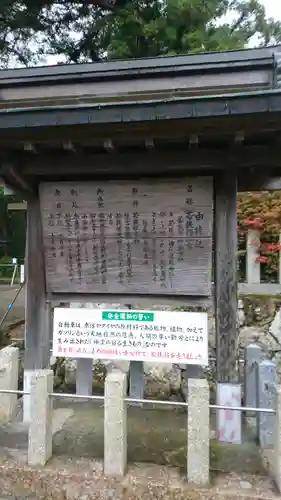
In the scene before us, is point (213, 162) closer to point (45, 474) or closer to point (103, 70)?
point (103, 70)

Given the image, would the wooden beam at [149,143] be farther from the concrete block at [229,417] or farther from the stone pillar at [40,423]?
the concrete block at [229,417]

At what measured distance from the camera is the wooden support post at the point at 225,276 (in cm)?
372

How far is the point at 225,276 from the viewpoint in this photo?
3.76m

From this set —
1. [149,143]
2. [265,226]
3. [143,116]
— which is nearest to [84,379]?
[149,143]

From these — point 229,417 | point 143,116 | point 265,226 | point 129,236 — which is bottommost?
point 229,417

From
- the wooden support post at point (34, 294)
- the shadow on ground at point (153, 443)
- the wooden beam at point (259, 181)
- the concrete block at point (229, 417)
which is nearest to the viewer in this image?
the shadow on ground at point (153, 443)

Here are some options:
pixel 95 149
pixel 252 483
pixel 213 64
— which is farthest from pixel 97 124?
pixel 252 483

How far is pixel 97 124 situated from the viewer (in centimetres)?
284

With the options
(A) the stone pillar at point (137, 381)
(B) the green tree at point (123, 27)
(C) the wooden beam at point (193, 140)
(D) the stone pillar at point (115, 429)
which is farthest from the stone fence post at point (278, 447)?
(B) the green tree at point (123, 27)

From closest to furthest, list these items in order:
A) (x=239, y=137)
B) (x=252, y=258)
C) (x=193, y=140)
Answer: (x=239, y=137) → (x=193, y=140) → (x=252, y=258)

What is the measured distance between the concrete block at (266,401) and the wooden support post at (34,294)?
2.35 metres

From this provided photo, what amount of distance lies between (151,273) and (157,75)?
215 centimetres

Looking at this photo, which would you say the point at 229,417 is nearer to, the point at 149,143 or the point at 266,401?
the point at 266,401

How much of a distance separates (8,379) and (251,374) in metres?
2.52
